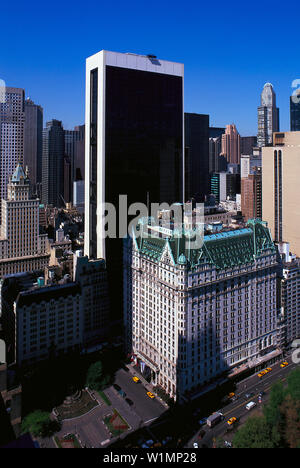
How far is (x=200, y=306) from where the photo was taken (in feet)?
319

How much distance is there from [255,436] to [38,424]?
148 ft

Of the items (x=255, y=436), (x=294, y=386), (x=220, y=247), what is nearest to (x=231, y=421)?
(x=294, y=386)

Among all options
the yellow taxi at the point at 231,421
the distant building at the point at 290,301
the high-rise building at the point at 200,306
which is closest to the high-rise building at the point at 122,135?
the high-rise building at the point at 200,306

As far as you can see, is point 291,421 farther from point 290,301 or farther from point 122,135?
point 122,135

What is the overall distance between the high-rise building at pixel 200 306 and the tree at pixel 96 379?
12.9 meters

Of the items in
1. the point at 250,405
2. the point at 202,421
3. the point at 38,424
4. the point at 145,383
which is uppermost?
the point at 38,424

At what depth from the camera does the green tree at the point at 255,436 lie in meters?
70.8

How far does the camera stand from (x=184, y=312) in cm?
9400

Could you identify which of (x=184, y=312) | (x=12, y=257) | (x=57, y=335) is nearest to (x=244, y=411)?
(x=184, y=312)

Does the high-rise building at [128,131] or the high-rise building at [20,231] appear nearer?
the high-rise building at [128,131]

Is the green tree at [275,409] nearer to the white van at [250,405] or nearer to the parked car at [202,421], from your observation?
the white van at [250,405]

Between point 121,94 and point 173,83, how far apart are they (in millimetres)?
27948

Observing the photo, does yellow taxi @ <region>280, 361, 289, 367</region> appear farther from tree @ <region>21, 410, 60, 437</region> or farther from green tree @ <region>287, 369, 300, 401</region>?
tree @ <region>21, 410, 60, 437</region>
